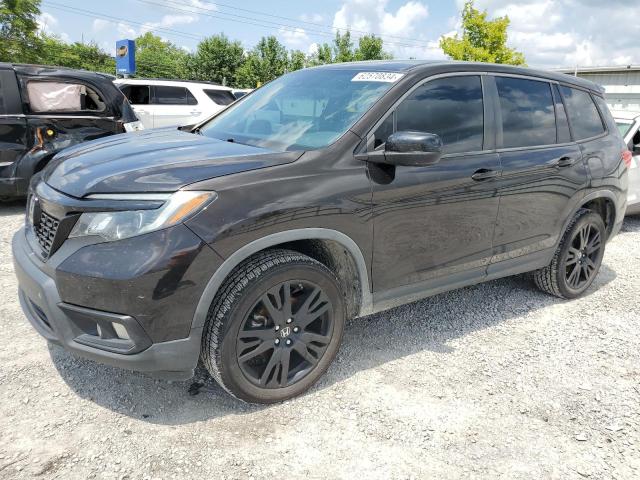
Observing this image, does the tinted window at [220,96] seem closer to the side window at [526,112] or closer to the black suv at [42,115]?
the black suv at [42,115]

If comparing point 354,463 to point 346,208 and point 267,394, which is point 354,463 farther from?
point 346,208

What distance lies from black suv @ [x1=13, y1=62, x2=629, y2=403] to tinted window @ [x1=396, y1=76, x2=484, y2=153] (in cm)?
1

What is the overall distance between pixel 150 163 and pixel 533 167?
8.48 ft

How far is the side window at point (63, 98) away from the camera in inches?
257

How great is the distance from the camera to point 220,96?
12.2m

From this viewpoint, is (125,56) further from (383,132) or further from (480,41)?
(383,132)

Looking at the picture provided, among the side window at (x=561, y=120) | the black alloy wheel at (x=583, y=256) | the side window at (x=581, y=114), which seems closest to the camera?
the side window at (x=561, y=120)

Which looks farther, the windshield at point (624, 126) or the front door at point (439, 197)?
the windshield at point (624, 126)

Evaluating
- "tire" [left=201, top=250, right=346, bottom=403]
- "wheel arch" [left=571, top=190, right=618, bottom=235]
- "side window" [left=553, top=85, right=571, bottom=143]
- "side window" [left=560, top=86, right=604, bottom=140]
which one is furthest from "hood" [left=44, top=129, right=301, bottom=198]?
"wheel arch" [left=571, top=190, right=618, bottom=235]

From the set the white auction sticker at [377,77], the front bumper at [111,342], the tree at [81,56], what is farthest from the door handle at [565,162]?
the tree at [81,56]

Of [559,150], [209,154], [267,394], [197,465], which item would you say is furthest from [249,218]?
[559,150]

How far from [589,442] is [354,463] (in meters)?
1.21

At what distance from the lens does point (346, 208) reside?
2738 mm

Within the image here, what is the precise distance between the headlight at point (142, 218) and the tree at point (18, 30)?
32.9m
